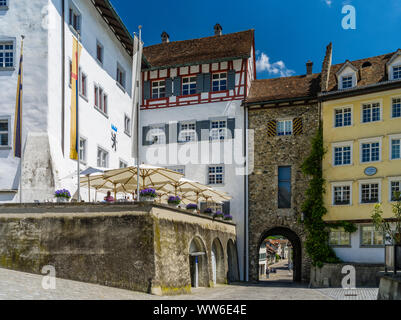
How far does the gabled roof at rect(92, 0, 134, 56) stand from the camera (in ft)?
92.2

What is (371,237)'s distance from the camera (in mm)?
30625

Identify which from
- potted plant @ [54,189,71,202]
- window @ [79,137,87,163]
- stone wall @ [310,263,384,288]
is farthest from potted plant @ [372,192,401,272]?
window @ [79,137,87,163]

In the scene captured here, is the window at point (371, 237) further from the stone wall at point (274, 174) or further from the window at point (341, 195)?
the stone wall at point (274, 174)

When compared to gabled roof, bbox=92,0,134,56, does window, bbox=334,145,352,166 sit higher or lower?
lower

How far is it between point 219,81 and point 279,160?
6718mm

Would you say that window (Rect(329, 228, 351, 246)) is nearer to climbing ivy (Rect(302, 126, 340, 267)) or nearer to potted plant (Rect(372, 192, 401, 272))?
climbing ivy (Rect(302, 126, 340, 267))

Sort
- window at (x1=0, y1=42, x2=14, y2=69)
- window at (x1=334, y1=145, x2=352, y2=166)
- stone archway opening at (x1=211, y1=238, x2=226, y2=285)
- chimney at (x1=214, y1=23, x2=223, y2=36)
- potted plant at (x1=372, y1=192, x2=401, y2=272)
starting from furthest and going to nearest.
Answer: chimney at (x1=214, y1=23, x2=223, y2=36) < window at (x1=334, y1=145, x2=352, y2=166) < stone archway opening at (x1=211, y1=238, x2=226, y2=285) < window at (x1=0, y1=42, x2=14, y2=69) < potted plant at (x1=372, y1=192, x2=401, y2=272)

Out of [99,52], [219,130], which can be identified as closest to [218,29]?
[219,130]

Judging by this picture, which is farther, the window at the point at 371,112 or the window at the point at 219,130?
the window at the point at 219,130

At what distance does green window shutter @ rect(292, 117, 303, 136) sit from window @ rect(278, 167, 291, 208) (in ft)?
7.61

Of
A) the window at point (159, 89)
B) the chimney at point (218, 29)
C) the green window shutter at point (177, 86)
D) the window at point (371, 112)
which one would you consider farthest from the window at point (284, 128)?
the chimney at point (218, 29)

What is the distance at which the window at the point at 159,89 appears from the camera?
36.9 m

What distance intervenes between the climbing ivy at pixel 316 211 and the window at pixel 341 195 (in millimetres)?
731

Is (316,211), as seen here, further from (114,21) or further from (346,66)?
(114,21)
